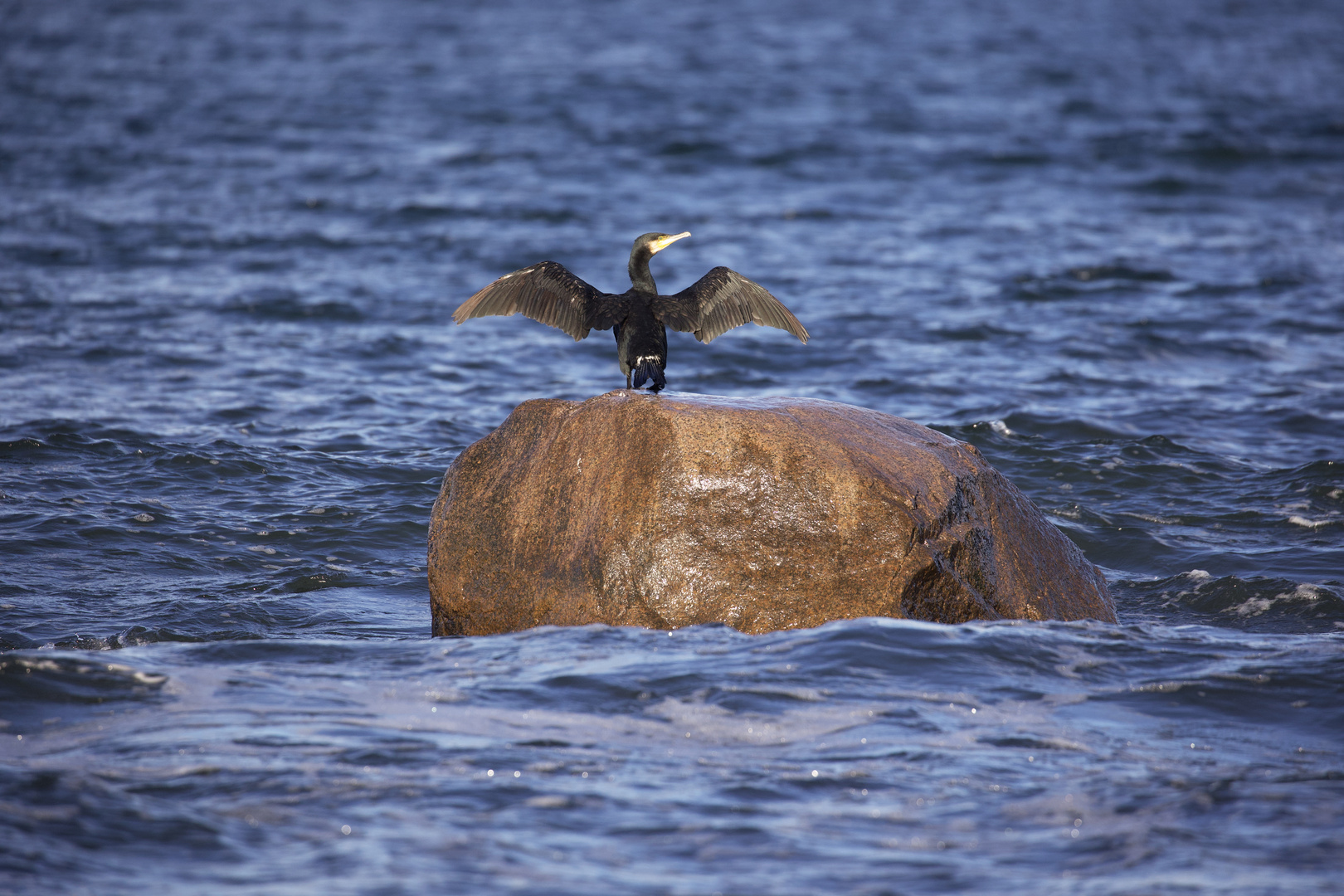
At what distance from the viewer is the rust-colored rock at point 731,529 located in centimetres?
548

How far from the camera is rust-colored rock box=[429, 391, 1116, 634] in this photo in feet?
18.0

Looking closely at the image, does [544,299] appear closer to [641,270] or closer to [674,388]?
[641,270]

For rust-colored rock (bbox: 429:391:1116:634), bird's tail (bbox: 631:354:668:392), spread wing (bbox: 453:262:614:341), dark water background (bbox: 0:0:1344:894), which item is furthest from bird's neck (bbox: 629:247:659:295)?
dark water background (bbox: 0:0:1344:894)

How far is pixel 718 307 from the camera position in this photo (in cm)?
708

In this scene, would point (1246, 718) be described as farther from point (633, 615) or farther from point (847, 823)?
point (633, 615)

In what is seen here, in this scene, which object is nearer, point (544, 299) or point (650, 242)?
point (650, 242)

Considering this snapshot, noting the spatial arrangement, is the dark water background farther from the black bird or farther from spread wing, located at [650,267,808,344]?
spread wing, located at [650,267,808,344]

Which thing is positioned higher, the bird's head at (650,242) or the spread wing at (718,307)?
the bird's head at (650,242)

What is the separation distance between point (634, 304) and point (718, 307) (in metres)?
0.54

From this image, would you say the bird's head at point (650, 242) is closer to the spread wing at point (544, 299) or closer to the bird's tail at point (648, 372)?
the spread wing at point (544, 299)

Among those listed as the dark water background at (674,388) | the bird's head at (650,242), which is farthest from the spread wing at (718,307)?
the dark water background at (674,388)

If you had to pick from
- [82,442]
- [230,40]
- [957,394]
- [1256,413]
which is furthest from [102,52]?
[1256,413]

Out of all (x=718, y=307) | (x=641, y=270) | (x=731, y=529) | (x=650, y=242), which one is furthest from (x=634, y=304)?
(x=731, y=529)

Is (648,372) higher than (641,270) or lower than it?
lower
